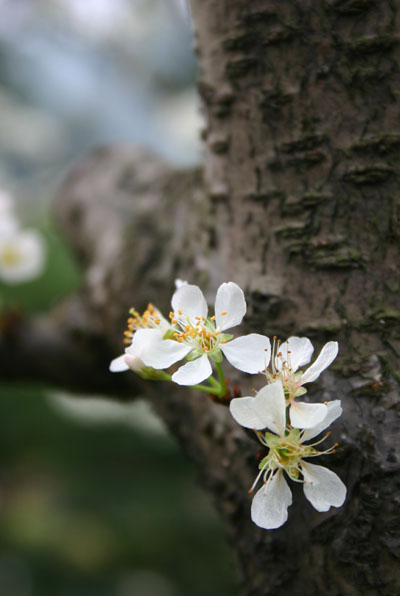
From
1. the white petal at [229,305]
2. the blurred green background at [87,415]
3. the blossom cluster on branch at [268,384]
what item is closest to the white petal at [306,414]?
the blossom cluster on branch at [268,384]

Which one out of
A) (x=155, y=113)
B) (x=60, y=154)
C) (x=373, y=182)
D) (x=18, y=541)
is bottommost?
(x=18, y=541)

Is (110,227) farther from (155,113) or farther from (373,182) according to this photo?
(155,113)

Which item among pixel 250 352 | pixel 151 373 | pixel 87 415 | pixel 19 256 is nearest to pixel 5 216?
pixel 19 256

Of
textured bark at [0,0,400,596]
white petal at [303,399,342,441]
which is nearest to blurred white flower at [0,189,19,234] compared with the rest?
textured bark at [0,0,400,596]

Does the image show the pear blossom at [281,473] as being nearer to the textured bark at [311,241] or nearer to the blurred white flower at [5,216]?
the textured bark at [311,241]

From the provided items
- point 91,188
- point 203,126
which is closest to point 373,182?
point 203,126

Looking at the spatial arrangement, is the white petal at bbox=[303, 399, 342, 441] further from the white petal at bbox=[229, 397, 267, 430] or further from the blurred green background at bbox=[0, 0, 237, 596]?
the blurred green background at bbox=[0, 0, 237, 596]
